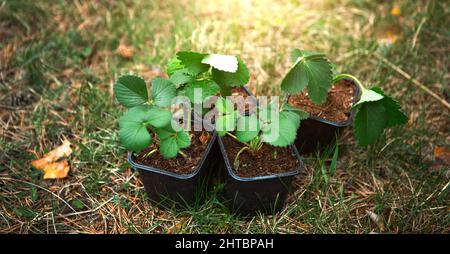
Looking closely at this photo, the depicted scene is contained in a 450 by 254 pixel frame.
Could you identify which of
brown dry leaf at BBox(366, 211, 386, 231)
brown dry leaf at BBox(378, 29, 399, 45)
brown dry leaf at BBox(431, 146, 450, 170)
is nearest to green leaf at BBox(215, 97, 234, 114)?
brown dry leaf at BBox(366, 211, 386, 231)

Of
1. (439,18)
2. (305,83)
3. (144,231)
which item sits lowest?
(144,231)

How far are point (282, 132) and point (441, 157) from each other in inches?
36.1

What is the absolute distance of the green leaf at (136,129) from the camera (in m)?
1.38

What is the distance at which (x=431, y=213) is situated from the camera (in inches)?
65.6

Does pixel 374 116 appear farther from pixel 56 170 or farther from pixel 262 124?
pixel 56 170

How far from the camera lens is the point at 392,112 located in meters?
1.59

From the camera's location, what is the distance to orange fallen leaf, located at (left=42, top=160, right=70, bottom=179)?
1800mm

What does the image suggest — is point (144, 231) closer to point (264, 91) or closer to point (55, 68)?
point (264, 91)

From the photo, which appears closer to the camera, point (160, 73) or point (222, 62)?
point (222, 62)

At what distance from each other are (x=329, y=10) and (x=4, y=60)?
6.28 feet

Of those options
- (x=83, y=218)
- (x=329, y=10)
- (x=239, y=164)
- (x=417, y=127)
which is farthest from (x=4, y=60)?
(x=417, y=127)

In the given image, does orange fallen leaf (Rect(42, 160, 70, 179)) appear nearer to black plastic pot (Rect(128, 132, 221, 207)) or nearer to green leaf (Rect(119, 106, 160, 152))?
black plastic pot (Rect(128, 132, 221, 207))

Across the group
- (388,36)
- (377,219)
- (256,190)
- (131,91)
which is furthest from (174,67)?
(388,36)

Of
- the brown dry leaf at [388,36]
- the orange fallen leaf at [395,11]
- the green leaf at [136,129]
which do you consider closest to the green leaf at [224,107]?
the green leaf at [136,129]
